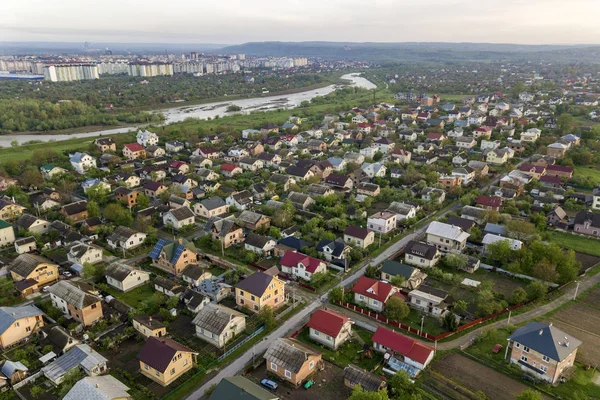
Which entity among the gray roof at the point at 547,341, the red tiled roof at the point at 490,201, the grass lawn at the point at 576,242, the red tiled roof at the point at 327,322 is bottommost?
the grass lawn at the point at 576,242

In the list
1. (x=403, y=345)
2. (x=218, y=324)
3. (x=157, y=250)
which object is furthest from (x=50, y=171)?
(x=403, y=345)

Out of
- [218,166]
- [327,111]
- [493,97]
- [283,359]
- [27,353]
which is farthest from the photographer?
[493,97]

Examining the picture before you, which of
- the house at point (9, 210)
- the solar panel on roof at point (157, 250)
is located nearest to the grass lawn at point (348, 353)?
the solar panel on roof at point (157, 250)

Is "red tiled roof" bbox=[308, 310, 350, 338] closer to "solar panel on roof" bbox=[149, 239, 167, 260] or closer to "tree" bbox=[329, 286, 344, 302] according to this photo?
"tree" bbox=[329, 286, 344, 302]

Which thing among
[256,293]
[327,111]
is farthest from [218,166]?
[327,111]

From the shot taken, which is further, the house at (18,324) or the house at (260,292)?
the house at (260,292)

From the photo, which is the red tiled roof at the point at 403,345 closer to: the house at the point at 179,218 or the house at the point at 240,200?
the house at the point at 179,218

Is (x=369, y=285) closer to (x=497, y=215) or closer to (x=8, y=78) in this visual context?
(x=497, y=215)
